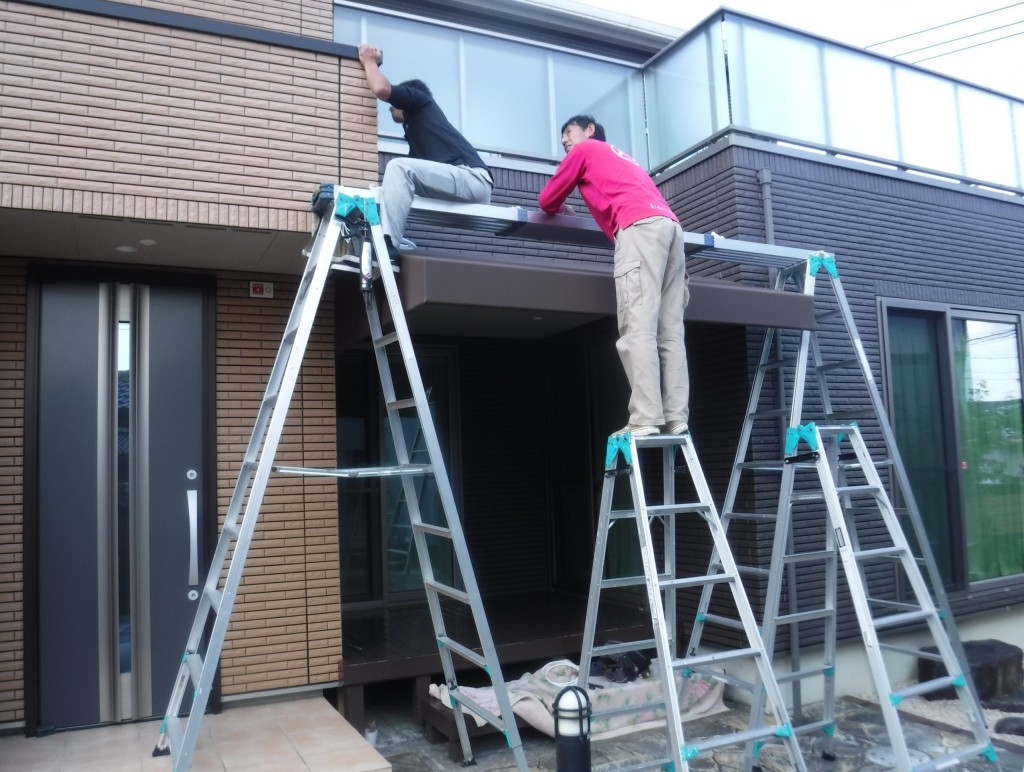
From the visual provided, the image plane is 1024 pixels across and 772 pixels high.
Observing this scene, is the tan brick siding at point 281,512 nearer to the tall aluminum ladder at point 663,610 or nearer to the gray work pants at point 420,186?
the gray work pants at point 420,186

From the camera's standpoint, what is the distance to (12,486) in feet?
15.1

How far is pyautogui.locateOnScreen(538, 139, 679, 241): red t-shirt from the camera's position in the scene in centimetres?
402

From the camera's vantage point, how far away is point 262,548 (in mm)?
4938

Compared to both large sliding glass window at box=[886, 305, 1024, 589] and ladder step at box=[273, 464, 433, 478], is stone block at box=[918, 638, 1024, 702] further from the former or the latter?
ladder step at box=[273, 464, 433, 478]

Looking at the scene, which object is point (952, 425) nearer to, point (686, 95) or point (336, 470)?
point (686, 95)

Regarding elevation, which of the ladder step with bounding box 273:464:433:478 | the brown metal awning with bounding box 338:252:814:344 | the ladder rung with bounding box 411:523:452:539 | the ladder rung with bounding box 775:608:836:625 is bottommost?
the ladder rung with bounding box 775:608:836:625

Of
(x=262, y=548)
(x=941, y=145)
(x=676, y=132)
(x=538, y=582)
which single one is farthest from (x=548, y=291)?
(x=941, y=145)

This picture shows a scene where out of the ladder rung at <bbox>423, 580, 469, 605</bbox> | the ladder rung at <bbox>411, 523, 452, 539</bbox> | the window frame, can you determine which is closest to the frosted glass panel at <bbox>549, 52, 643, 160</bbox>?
the window frame

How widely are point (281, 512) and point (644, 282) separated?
104 inches

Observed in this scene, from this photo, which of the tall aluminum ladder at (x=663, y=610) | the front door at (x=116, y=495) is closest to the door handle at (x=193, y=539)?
the front door at (x=116, y=495)

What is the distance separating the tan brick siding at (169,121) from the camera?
13.5 ft

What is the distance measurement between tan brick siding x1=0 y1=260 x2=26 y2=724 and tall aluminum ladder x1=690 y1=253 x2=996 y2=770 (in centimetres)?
383

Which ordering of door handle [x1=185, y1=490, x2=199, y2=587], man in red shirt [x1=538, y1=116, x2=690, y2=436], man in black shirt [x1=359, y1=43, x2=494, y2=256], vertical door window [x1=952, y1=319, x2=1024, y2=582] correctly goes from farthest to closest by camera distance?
vertical door window [x1=952, y1=319, x2=1024, y2=582]
door handle [x1=185, y1=490, x2=199, y2=587]
man in black shirt [x1=359, y1=43, x2=494, y2=256]
man in red shirt [x1=538, y1=116, x2=690, y2=436]

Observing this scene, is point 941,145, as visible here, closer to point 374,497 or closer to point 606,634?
point 606,634
